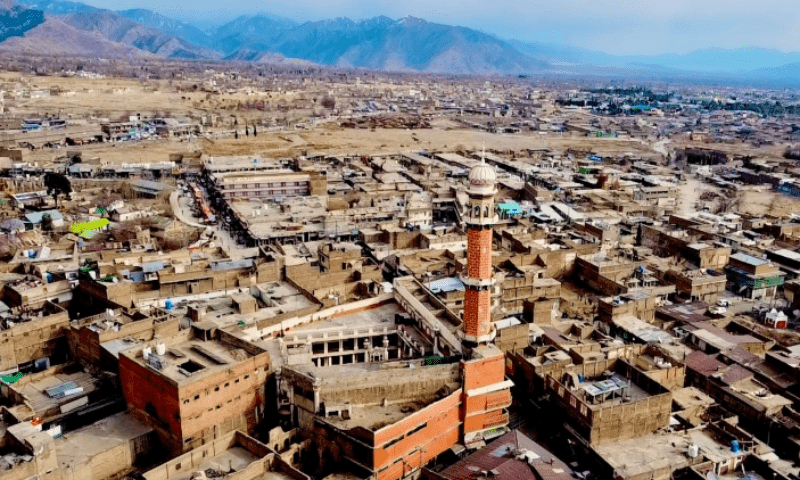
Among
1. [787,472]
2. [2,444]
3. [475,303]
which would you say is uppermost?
[475,303]

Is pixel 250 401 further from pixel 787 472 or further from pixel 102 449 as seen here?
pixel 787 472

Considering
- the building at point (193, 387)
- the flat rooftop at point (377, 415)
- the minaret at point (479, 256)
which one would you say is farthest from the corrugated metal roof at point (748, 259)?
the building at point (193, 387)

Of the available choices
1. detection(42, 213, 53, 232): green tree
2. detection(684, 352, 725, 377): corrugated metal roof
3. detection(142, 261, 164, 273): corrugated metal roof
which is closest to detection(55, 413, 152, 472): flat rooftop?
detection(142, 261, 164, 273): corrugated metal roof

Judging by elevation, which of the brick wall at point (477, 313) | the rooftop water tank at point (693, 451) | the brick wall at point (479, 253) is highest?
the brick wall at point (479, 253)

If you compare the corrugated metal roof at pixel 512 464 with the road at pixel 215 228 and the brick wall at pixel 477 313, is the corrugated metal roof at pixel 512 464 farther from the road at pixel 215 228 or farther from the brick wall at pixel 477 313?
the road at pixel 215 228

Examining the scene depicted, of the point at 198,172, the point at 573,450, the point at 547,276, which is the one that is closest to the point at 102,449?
the point at 573,450
